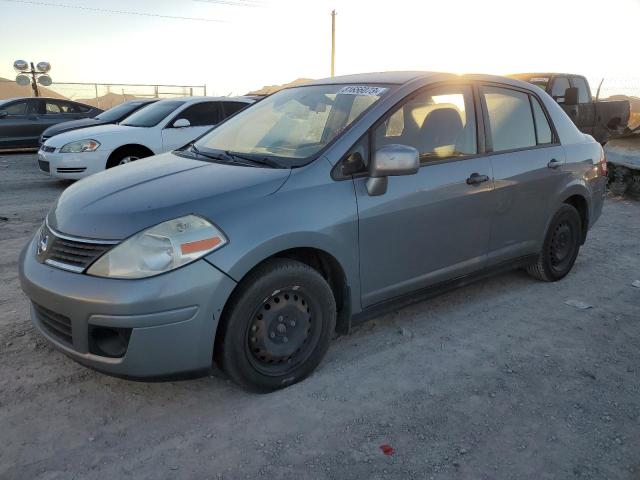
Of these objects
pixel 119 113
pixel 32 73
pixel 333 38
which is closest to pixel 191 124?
pixel 119 113

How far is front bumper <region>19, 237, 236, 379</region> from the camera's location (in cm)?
237

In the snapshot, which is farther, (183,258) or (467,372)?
(467,372)

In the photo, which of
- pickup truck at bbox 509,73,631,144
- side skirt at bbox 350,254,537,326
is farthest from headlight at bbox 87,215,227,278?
pickup truck at bbox 509,73,631,144

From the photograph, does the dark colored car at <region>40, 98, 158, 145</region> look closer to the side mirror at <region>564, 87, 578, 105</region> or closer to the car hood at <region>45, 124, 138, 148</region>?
the car hood at <region>45, 124, 138, 148</region>

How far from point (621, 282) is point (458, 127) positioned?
2.30 meters

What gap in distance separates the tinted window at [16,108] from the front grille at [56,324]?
11934mm

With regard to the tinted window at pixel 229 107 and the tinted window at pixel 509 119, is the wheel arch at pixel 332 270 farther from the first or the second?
the tinted window at pixel 229 107

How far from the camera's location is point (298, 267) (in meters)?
2.80

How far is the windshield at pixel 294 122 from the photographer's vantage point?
3.25m

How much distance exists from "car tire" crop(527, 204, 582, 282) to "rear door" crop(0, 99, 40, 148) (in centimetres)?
1235

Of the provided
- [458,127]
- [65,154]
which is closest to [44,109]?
[65,154]

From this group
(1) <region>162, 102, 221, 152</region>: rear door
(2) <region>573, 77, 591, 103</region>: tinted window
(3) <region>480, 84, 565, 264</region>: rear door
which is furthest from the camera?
(2) <region>573, 77, 591, 103</region>: tinted window

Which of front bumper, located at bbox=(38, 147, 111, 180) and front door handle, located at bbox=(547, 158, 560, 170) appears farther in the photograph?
front bumper, located at bbox=(38, 147, 111, 180)

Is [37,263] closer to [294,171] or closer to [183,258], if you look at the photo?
[183,258]
